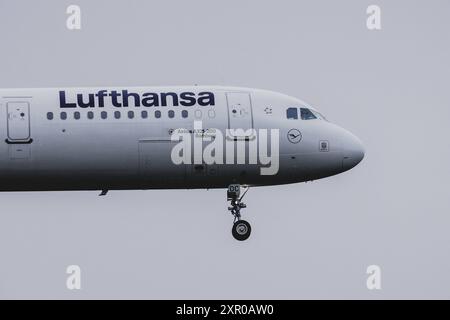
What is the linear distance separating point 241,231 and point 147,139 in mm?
6169

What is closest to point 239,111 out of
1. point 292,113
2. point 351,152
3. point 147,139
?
point 292,113

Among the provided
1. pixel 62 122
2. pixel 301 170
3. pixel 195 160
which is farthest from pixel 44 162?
pixel 301 170

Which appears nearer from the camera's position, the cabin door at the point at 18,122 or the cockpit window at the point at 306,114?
the cabin door at the point at 18,122

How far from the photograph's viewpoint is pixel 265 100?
63156 mm

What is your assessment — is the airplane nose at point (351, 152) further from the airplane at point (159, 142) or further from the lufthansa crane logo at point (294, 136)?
the lufthansa crane logo at point (294, 136)

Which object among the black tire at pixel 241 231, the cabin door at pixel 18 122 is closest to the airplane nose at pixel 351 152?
the black tire at pixel 241 231

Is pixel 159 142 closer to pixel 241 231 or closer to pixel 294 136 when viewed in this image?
pixel 241 231

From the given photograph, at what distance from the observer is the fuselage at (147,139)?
61.4 metres

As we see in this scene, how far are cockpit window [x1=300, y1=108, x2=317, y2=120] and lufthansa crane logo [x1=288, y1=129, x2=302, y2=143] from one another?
1.02 metres

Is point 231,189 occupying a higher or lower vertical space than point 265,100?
lower

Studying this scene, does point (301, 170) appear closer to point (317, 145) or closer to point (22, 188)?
point (317, 145)

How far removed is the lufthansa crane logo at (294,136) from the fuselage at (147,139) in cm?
5

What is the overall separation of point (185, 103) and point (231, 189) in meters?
4.41

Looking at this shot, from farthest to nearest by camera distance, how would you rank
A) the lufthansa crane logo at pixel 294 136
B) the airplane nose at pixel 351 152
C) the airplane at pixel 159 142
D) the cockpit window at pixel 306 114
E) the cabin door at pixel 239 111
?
the cockpit window at pixel 306 114 → the airplane nose at pixel 351 152 → the lufthansa crane logo at pixel 294 136 → the cabin door at pixel 239 111 → the airplane at pixel 159 142
